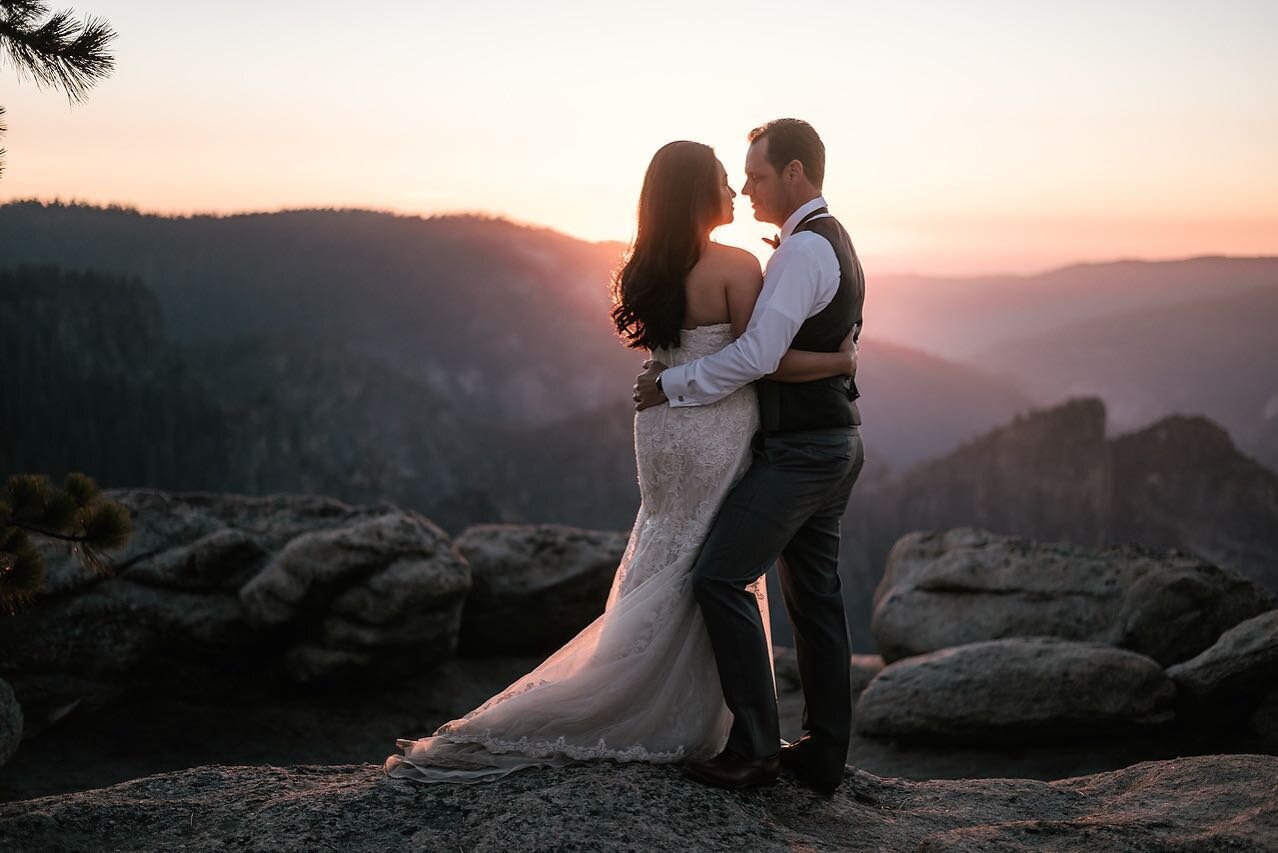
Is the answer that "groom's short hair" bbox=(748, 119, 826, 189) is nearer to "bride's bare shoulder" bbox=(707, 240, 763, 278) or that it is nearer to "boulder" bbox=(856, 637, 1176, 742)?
"bride's bare shoulder" bbox=(707, 240, 763, 278)

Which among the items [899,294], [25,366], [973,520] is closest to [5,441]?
[25,366]

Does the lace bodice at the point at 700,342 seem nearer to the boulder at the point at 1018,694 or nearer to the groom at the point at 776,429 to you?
the groom at the point at 776,429

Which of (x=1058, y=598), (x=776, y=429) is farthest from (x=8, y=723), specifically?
(x=1058, y=598)

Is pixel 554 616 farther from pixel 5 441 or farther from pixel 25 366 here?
pixel 25 366

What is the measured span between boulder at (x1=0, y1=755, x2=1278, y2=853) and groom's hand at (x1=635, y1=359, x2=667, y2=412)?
4.86 ft

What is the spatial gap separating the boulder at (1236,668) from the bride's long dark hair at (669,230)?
16.2 ft

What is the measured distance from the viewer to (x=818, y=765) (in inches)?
181

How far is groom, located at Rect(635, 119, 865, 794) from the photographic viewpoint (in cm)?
409

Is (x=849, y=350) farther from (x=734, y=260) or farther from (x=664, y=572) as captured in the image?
(x=664, y=572)

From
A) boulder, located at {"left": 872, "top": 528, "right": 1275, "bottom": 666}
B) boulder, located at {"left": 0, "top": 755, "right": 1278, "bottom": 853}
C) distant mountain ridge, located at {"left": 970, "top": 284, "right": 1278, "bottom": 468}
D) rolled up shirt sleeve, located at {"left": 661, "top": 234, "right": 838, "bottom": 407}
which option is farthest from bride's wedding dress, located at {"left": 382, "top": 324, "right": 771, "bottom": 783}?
distant mountain ridge, located at {"left": 970, "top": 284, "right": 1278, "bottom": 468}

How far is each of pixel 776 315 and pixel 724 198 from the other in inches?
21.8

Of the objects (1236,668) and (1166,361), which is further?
(1166,361)

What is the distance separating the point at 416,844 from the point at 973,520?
56.0m

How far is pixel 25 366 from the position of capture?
1251 inches
